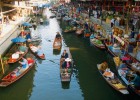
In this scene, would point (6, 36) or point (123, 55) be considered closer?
point (123, 55)

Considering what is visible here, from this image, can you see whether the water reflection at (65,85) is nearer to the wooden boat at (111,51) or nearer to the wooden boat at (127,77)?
the wooden boat at (127,77)

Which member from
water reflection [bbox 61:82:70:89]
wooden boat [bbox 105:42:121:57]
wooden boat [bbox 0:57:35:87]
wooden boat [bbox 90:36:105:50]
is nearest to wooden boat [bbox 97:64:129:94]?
water reflection [bbox 61:82:70:89]

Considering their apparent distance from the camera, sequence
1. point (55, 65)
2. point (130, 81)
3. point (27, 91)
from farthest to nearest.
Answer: point (55, 65) < point (27, 91) < point (130, 81)

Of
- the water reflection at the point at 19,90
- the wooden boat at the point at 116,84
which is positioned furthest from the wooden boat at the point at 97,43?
the water reflection at the point at 19,90

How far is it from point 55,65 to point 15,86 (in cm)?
763

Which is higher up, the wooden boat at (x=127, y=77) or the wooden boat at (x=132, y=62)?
the wooden boat at (x=132, y=62)

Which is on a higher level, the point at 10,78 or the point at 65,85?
the point at 10,78

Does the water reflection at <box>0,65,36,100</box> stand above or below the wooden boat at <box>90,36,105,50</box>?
below

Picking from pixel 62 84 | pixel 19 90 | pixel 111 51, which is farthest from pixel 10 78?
pixel 111 51

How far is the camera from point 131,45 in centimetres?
2756

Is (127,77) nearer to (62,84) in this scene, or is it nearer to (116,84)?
(116,84)

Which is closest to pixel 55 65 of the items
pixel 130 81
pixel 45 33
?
pixel 130 81

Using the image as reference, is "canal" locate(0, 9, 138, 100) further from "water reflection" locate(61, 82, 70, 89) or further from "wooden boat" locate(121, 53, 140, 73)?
"wooden boat" locate(121, 53, 140, 73)

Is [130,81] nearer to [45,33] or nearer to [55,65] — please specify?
[55,65]
